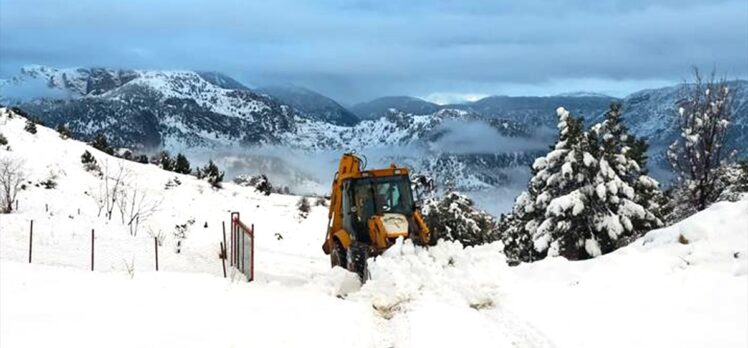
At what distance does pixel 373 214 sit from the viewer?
53.3ft

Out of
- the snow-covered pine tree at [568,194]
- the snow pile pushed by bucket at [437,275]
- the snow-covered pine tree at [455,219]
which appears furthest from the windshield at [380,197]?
the snow-covered pine tree at [455,219]

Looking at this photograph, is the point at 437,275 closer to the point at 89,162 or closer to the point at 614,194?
the point at 614,194

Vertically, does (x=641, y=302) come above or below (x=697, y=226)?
below

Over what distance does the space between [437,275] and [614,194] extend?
47.0 feet

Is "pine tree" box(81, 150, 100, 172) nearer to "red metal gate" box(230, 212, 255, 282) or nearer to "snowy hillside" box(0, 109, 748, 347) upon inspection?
"red metal gate" box(230, 212, 255, 282)

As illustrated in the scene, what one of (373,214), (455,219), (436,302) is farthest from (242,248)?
(455,219)

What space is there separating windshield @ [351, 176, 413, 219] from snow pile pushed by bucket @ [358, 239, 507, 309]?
2.60 metres

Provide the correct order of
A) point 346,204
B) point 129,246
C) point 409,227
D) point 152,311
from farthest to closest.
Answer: point 129,246 → point 346,204 → point 409,227 → point 152,311

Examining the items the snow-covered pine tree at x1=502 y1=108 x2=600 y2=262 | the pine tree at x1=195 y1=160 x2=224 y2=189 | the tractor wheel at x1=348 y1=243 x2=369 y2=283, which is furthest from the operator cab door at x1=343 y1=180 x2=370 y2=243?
the pine tree at x1=195 y1=160 x2=224 y2=189

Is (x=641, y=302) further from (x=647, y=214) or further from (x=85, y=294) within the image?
(x=647, y=214)

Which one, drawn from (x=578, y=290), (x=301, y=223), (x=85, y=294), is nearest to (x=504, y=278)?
(x=578, y=290)

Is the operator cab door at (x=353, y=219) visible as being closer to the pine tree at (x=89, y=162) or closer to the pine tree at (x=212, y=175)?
the pine tree at (x=89, y=162)

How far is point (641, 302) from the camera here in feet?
34.8

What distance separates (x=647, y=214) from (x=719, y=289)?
16.6 m
